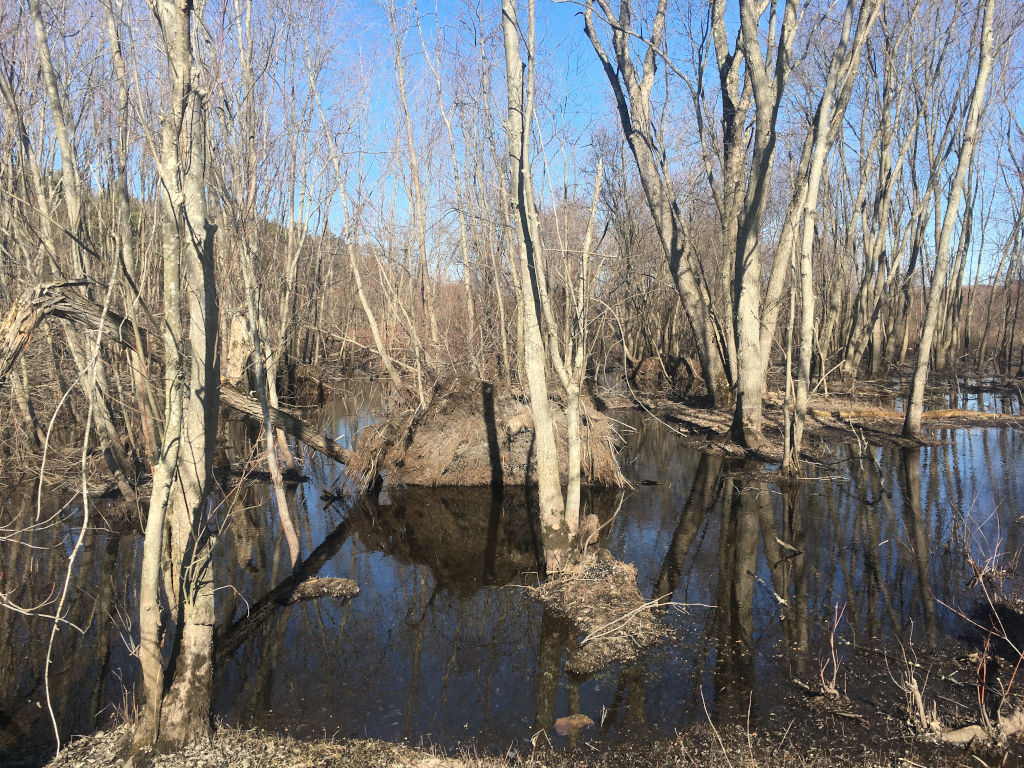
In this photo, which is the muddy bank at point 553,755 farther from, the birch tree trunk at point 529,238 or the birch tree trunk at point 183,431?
the birch tree trunk at point 529,238

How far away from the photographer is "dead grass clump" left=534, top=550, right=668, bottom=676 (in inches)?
219

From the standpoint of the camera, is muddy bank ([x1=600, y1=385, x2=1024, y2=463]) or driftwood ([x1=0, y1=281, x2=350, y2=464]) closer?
driftwood ([x1=0, y1=281, x2=350, y2=464])

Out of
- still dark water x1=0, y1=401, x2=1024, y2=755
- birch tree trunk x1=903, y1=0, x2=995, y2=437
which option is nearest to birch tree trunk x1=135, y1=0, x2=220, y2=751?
still dark water x1=0, y1=401, x2=1024, y2=755

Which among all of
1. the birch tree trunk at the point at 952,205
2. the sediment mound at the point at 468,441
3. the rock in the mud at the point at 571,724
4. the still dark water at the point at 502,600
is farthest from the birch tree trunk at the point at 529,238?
the birch tree trunk at the point at 952,205

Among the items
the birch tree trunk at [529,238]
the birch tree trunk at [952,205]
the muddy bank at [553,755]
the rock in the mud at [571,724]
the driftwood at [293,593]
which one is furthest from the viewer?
the birch tree trunk at [952,205]

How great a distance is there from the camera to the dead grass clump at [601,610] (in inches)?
219

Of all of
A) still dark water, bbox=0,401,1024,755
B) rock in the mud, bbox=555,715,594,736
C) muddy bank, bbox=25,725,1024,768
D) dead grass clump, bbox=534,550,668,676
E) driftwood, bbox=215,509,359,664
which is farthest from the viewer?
driftwood, bbox=215,509,359,664

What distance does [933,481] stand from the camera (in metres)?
10.6

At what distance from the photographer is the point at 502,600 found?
6.84 metres

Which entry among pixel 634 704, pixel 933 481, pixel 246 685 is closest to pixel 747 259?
pixel 933 481

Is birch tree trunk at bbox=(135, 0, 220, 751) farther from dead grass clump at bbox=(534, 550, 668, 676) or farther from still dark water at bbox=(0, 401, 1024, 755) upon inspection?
dead grass clump at bbox=(534, 550, 668, 676)

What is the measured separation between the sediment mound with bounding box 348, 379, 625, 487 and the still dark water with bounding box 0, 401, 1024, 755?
41cm

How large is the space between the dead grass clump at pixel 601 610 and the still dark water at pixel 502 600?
166 mm

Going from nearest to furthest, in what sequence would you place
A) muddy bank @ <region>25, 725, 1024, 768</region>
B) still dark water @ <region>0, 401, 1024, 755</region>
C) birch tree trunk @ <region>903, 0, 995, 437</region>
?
muddy bank @ <region>25, 725, 1024, 768</region> < still dark water @ <region>0, 401, 1024, 755</region> < birch tree trunk @ <region>903, 0, 995, 437</region>
